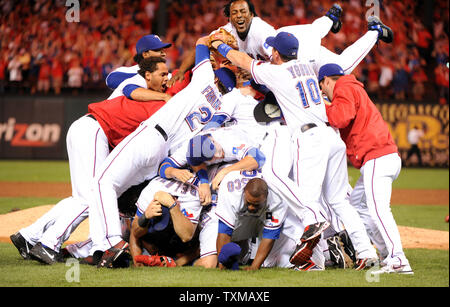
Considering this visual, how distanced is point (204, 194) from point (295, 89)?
1.11 meters

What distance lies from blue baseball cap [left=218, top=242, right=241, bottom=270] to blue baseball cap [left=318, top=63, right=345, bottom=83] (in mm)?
1701

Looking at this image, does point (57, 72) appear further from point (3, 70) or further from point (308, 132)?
point (308, 132)

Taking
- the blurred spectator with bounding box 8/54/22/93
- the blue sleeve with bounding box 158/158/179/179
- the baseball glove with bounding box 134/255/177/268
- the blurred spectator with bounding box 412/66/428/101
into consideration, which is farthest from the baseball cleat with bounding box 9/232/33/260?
the blurred spectator with bounding box 412/66/428/101

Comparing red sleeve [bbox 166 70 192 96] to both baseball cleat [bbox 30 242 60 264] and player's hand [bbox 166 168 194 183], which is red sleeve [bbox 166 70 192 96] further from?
baseball cleat [bbox 30 242 60 264]

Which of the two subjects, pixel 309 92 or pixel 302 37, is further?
pixel 302 37

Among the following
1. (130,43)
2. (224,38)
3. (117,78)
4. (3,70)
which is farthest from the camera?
(130,43)

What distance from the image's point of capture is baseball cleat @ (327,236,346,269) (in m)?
4.96

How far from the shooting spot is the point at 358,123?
16.4ft

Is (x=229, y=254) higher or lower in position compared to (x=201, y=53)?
lower

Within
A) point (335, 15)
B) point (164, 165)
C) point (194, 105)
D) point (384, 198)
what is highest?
point (335, 15)

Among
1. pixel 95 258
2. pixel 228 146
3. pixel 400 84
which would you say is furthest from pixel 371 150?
pixel 400 84

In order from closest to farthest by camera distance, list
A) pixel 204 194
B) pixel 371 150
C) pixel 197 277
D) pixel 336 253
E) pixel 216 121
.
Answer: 1. pixel 197 277
2. pixel 204 194
3. pixel 371 150
4. pixel 336 253
5. pixel 216 121

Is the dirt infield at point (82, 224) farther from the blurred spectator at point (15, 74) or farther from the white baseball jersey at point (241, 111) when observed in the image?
the blurred spectator at point (15, 74)

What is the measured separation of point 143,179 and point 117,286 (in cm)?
138
